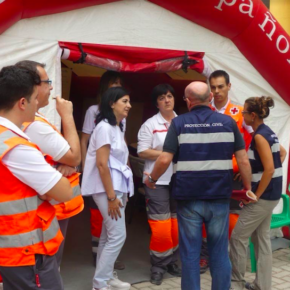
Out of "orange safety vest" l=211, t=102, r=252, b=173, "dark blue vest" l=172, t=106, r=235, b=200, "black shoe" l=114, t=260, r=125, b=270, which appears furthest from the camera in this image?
"black shoe" l=114, t=260, r=125, b=270

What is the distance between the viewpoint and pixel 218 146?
367cm

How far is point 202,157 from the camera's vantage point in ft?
12.0

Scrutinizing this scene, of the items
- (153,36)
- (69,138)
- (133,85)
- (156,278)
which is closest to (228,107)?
(153,36)

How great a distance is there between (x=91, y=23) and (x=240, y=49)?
5.09 feet

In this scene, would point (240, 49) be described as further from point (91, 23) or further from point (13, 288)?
point (13, 288)

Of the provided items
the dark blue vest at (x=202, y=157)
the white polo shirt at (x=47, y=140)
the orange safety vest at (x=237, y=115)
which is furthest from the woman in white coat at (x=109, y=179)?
the white polo shirt at (x=47, y=140)

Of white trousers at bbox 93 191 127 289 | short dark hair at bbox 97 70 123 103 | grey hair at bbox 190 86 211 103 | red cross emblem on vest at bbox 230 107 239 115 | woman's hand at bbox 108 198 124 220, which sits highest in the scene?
short dark hair at bbox 97 70 123 103

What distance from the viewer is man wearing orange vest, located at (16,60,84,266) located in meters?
2.80

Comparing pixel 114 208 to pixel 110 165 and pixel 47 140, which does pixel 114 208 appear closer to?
pixel 110 165

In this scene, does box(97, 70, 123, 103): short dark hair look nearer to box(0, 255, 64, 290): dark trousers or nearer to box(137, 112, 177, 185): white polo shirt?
box(137, 112, 177, 185): white polo shirt

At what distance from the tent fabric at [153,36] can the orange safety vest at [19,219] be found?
80.0 inches

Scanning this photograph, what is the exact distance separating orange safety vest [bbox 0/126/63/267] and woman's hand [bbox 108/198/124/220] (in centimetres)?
166

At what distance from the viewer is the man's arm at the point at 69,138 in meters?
2.85

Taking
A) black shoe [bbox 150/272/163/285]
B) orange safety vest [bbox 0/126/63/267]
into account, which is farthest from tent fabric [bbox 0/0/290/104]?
orange safety vest [bbox 0/126/63/267]
